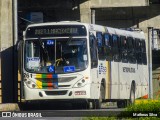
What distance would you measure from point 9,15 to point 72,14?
37.2ft

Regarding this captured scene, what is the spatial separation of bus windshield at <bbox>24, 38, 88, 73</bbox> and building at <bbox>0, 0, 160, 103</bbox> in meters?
3.72

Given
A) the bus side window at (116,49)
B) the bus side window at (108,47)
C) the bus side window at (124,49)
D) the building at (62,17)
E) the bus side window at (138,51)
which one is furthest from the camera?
the bus side window at (138,51)

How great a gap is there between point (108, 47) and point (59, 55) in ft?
11.0

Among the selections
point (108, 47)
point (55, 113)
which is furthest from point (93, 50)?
point (55, 113)

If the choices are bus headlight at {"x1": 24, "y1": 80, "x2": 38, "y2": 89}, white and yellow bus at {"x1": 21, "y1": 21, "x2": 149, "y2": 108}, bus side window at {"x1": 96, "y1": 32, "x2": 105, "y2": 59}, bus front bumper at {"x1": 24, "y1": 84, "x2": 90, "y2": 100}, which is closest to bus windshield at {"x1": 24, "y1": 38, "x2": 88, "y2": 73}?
white and yellow bus at {"x1": 21, "y1": 21, "x2": 149, "y2": 108}

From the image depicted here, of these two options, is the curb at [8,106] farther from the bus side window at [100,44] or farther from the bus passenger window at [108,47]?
the bus passenger window at [108,47]

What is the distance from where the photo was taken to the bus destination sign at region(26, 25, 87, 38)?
2961cm

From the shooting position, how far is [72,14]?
4506 cm

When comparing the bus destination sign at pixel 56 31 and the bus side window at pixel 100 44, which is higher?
the bus destination sign at pixel 56 31

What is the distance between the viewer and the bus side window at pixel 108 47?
31.7 metres

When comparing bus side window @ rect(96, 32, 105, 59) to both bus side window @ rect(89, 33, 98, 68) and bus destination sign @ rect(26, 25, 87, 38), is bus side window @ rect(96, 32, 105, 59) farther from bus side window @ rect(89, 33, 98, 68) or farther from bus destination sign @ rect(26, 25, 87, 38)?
bus destination sign @ rect(26, 25, 87, 38)

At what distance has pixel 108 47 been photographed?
32.1m

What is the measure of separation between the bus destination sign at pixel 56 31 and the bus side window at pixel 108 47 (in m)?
2.33

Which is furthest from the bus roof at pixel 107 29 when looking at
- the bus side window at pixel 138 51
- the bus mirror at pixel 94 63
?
the bus mirror at pixel 94 63
